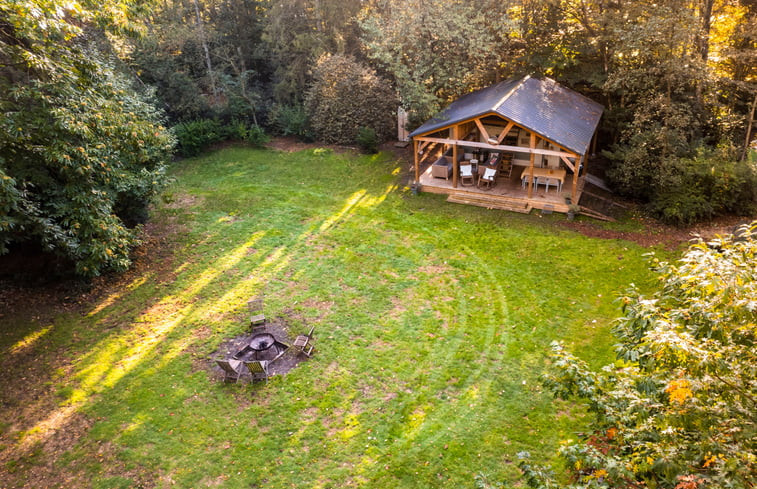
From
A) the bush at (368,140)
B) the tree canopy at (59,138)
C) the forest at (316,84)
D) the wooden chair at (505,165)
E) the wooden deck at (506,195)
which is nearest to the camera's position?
the tree canopy at (59,138)

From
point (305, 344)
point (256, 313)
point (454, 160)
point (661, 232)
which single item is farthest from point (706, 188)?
point (256, 313)

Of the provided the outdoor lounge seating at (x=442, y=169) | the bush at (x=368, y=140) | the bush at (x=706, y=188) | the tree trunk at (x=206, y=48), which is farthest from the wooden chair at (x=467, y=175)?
the tree trunk at (x=206, y=48)

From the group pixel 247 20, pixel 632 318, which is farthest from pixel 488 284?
pixel 247 20

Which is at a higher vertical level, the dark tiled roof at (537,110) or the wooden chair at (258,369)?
the dark tiled roof at (537,110)

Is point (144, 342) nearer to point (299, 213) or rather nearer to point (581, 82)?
point (299, 213)

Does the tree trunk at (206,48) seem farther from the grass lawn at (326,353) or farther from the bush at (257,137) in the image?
the grass lawn at (326,353)

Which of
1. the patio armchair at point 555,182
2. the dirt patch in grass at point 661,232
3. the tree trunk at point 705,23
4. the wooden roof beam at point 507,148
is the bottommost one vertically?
the dirt patch in grass at point 661,232

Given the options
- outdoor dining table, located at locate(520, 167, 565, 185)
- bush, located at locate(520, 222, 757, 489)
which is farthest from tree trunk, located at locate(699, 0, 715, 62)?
bush, located at locate(520, 222, 757, 489)

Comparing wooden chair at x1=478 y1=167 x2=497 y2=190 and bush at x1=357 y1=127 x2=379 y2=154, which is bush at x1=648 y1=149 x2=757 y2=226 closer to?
wooden chair at x1=478 y1=167 x2=497 y2=190
